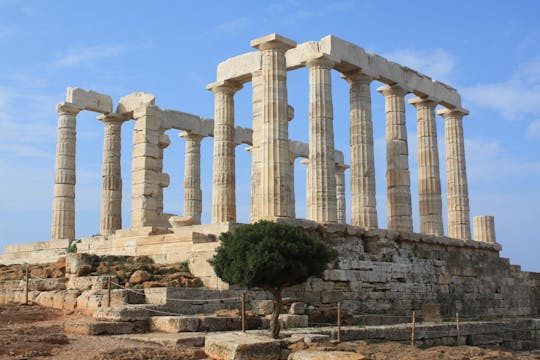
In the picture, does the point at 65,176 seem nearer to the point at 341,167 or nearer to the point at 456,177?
the point at 341,167

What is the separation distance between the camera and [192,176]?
1464 inches

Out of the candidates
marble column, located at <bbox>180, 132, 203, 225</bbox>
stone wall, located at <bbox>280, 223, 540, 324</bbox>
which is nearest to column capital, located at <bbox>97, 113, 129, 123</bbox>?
marble column, located at <bbox>180, 132, 203, 225</bbox>

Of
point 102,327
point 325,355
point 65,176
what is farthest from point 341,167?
point 325,355

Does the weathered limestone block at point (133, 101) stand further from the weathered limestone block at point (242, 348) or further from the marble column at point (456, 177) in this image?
the weathered limestone block at point (242, 348)

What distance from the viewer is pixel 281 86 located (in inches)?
1022

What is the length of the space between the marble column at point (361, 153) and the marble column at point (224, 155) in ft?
16.3

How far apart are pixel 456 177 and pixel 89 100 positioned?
18001 millimetres

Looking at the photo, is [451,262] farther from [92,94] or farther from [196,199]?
[92,94]

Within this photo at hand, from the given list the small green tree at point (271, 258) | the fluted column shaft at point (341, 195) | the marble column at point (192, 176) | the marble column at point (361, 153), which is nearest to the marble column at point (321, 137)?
the marble column at point (361, 153)

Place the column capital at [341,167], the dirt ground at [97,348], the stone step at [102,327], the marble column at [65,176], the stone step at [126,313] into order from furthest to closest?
the column capital at [341,167]
the marble column at [65,176]
the stone step at [126,313]
the stone step at [102,327]
the dirt ground at [97,348]

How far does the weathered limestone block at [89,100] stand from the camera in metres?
32.8

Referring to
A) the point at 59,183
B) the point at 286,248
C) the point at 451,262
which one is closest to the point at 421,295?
the point at 451,262

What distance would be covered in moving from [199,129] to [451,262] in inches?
561

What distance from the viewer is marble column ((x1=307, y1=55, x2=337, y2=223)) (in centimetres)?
2656
